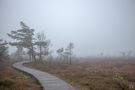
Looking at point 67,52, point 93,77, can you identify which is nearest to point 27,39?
point 67,52

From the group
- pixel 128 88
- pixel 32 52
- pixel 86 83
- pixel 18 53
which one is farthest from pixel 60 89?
pixel 18 53

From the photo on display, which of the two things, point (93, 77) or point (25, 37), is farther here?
point (25, 37)

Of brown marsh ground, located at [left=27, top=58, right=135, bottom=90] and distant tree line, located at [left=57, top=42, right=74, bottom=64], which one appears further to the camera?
distant tree line, located at [left=57, top=42, right=74, bottom=64]

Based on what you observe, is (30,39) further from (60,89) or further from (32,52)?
(60,89)

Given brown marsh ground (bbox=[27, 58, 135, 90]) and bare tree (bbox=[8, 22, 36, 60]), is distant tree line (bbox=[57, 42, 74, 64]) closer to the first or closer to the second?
bare tree (bbox=[8, 22, 36, 60])

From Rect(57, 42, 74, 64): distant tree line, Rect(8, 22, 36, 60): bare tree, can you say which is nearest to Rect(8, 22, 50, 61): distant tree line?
Rect(8, 22, 36, 60): bare tree

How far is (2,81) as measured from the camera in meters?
20.8

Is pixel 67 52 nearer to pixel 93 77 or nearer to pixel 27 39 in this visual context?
pixel 27 39

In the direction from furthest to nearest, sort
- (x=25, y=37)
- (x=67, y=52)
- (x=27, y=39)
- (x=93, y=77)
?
(x=67, y=52)
(x=25, y=37)
(x=27, y=39)
(x=93, y=77)

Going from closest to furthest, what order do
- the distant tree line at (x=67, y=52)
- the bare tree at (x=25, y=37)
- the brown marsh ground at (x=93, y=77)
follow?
1. the brown marsh ground at (x=93, y=77)
2. the bare tree at (x=25, y=37)
3. the distant tree line at (x=67, y=52)

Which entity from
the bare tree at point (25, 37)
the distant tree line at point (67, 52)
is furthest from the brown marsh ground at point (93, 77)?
the distant tree line at point (67, 52)

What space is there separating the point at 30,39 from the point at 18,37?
13.6 feet

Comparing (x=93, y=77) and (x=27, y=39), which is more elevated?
(x=27, y=39)

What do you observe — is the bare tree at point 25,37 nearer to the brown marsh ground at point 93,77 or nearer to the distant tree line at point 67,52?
the brown marsh ground at point 93,77
